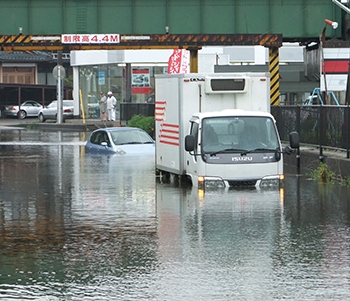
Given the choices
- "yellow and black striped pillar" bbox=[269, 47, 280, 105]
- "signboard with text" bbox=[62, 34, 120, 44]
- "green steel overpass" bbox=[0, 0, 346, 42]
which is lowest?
"yellow and black striped pillar" bbox=[269, 47, 280, 105]

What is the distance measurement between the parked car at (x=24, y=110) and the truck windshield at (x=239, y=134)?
4894cm

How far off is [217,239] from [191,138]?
16.9 ft

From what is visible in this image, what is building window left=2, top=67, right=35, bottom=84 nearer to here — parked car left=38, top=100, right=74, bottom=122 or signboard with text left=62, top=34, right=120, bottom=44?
parked car left=38, top=100, right=74, bottom=122

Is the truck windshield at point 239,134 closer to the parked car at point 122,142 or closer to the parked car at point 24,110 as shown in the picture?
the parked car at point 122,142

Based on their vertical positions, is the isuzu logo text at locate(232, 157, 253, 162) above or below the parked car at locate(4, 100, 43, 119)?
below

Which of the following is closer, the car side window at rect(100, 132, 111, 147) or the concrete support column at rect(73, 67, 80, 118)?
the car side window at rect(100, 132, 111, 147)

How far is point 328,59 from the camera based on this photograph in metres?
30.1

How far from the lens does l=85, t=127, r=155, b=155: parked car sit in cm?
2462

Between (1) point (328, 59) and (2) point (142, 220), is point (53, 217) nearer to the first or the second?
(2) point (142, 220)

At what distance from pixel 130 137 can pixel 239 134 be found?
969 cm

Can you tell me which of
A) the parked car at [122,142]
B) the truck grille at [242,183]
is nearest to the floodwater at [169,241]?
the truck grille at [242,183]

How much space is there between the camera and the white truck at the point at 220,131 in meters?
15.6

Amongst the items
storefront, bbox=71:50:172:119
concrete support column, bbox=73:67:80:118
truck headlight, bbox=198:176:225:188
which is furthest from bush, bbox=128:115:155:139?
truck headlight, bbox=198:176:225:188

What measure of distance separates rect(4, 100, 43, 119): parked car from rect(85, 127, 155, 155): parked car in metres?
38.9
